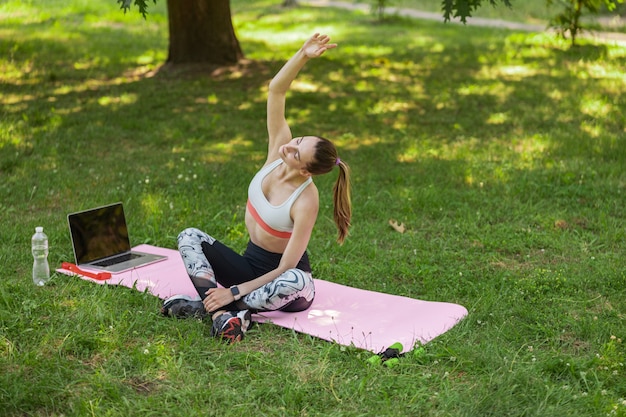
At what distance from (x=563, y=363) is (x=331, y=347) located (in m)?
1.17

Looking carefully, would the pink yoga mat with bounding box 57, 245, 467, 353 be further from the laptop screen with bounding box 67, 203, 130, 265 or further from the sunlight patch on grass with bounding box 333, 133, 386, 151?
the sunlight patch on grass with bounding box 333, 133, 386, 151

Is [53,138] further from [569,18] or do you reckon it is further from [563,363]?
[569,18]

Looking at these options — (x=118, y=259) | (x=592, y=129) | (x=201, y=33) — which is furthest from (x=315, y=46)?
(x=201, y=33)

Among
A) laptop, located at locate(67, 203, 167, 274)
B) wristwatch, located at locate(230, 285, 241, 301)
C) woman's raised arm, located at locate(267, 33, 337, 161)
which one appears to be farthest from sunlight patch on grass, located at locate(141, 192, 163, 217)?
wristwatch, located at locate(230, 285, 241, 301)

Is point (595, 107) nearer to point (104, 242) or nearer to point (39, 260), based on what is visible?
point (104, 242)

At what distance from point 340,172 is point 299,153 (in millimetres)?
337

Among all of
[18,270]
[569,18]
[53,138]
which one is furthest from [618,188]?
[569,18]

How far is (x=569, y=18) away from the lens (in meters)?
13.5

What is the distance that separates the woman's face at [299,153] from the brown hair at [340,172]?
0.08 ft

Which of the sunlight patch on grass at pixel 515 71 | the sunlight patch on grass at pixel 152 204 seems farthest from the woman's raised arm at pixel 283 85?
the sunlight patch on grass at pixel 515 71

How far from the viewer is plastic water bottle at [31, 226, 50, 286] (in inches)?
209

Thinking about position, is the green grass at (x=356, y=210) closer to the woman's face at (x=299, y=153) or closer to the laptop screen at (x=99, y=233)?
the laptop screen at (x=99, y=233)

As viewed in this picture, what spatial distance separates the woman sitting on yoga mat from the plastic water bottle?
96 centimetres

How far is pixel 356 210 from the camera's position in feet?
23.0
